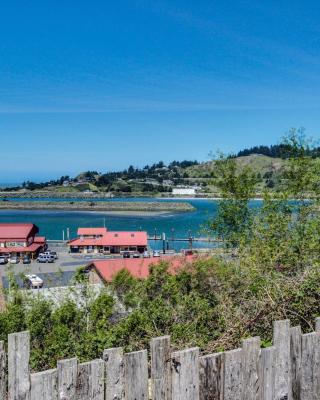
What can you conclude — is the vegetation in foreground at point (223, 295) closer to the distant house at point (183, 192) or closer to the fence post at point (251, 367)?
the fence post at point (251, 367)

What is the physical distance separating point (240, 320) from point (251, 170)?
1561 centimetres

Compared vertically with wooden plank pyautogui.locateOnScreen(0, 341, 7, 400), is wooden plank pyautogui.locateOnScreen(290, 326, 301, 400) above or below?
below

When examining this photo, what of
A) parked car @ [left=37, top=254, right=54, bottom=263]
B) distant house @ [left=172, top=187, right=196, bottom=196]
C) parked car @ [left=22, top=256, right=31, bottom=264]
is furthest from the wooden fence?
distant house @ [left=172, top=187, right=196, bottom=196]

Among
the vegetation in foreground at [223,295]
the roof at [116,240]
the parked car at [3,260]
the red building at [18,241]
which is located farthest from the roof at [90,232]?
the vegetation in foreground at [223,295]

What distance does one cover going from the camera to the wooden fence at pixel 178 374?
5.07 ft

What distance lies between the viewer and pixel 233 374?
5.75ft

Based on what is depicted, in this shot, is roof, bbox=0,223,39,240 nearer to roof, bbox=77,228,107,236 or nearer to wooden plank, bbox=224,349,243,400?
roof, bbox=77,228,107,236

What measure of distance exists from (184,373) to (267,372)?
370mm

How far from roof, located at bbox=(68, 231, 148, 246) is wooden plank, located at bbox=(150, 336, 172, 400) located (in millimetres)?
50014

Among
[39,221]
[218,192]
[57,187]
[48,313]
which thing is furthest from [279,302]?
[57,187]

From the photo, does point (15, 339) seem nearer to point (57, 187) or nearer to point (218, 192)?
point (218, 192)

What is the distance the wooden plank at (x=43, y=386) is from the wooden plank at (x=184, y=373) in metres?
0.42

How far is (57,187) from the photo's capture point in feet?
623

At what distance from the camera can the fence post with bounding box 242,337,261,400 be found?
1.77 metres
